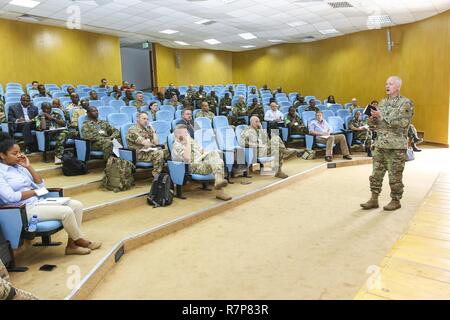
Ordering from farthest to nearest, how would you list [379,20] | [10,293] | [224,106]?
[379,20]
[224,106]
[10,293]

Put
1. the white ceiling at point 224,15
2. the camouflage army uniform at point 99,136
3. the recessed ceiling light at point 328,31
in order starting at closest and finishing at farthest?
1. the camouflage army uniform at point 99,136
2. the white ceiling at point 224,15
3. the recessed ceiling light at point 328,31

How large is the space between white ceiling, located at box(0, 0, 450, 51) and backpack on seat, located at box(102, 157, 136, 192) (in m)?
4.69

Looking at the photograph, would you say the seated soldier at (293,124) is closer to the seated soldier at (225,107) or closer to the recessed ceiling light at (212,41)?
the seated soldier at (225,107)

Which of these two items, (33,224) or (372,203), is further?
(372,203)

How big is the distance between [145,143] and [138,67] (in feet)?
40.8

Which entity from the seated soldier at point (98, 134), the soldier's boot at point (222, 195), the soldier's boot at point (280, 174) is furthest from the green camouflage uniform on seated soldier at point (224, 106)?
the soldier's boot at point (222, 195)

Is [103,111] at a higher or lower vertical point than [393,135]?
higher

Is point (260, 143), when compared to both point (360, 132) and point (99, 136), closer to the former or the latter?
point (99, 136)

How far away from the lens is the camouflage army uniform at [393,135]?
344 cm

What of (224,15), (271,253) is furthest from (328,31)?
(271,253)

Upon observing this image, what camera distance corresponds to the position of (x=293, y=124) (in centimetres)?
665

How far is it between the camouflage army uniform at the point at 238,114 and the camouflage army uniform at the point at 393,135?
3.96 metres

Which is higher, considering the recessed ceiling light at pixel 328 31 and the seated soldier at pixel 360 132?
the recessed ceiling light at pixel 328 31
